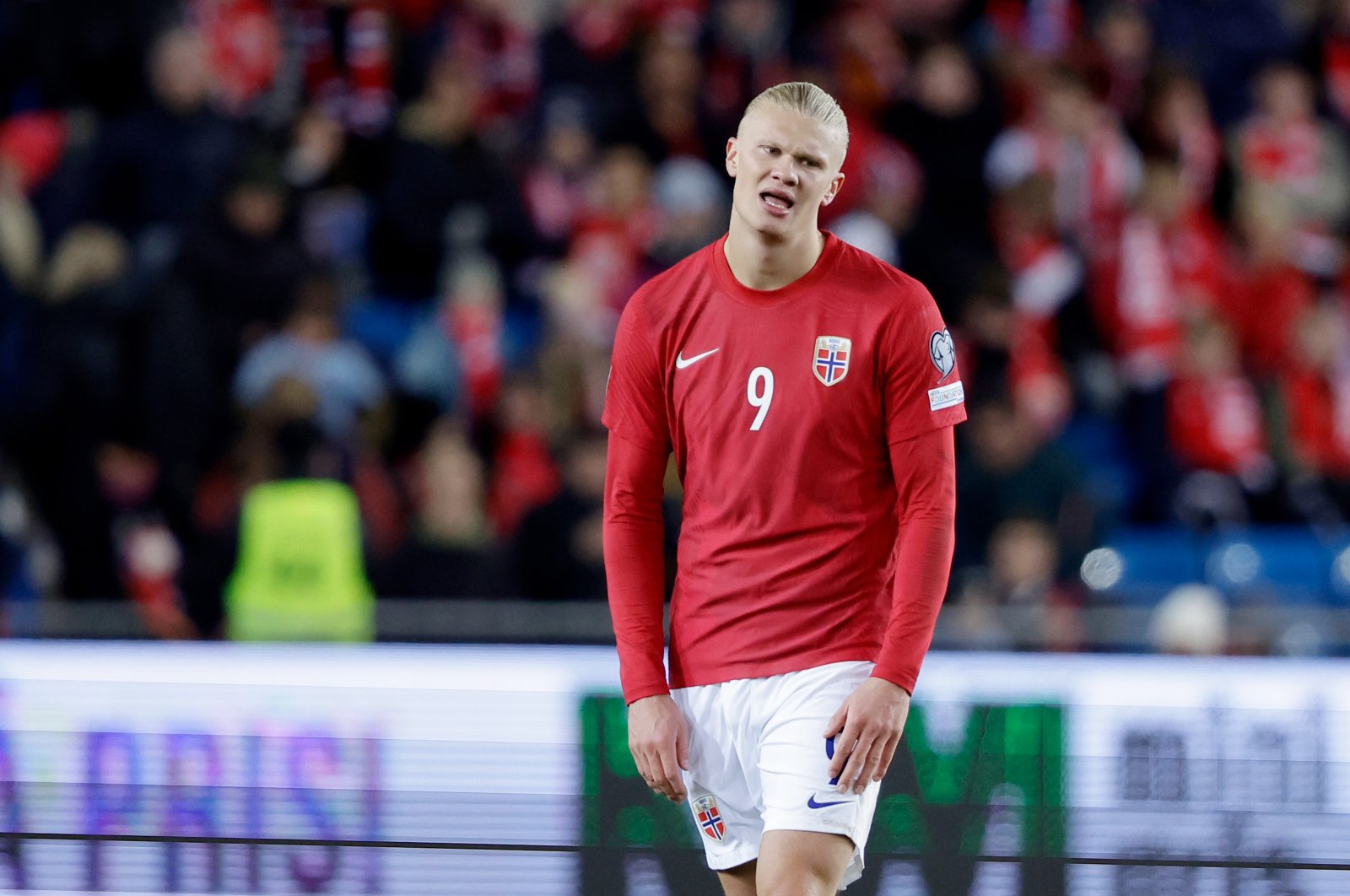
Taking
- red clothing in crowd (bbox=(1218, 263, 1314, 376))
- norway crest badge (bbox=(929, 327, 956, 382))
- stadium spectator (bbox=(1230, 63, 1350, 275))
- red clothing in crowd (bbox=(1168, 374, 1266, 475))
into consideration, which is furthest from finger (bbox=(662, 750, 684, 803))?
stadium spectator (bbox=(1230, 63, 1350, 275))

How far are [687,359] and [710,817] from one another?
0.81 meters

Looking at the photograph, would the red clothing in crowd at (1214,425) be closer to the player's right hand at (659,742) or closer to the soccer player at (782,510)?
the soccer player at (782,510)

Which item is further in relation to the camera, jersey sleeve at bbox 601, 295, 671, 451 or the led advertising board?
the led advertising board

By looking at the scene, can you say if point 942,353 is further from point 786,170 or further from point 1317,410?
point 1317,410

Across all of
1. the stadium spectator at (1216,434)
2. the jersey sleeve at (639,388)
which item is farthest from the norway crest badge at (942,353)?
the stadium spectator at (1216,434)

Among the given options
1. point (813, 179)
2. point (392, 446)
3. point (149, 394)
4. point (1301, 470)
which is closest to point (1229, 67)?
point (1301, 470)

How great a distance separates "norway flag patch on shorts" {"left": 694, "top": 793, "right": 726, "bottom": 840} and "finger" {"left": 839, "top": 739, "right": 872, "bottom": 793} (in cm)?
33

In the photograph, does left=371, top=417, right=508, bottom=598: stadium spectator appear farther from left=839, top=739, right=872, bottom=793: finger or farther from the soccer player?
left=839, top=739, right=872, bottom=793: finger

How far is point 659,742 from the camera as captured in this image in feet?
10.1

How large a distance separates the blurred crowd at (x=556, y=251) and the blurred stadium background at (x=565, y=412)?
2 centimetres

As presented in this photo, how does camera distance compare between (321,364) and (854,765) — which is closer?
(854,765)

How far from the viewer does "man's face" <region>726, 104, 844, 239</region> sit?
9.88 feet

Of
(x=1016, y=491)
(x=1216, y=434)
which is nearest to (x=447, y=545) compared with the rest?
(x=1016, y=491)

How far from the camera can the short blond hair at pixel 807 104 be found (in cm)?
302
